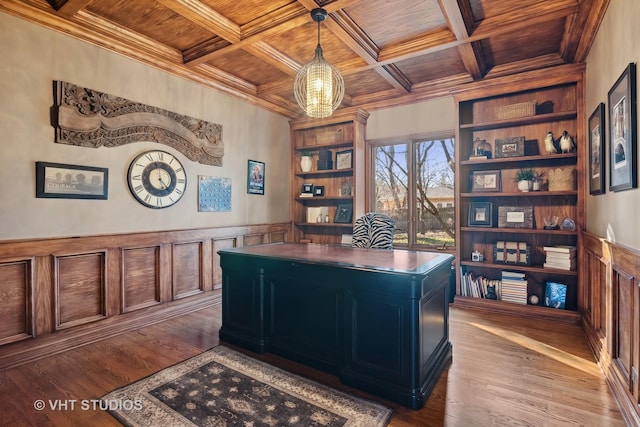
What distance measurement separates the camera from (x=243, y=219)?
A: 452 centimetres

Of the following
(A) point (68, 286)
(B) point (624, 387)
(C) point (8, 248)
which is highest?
(C) point (8, 248)

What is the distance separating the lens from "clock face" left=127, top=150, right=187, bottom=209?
329 cm

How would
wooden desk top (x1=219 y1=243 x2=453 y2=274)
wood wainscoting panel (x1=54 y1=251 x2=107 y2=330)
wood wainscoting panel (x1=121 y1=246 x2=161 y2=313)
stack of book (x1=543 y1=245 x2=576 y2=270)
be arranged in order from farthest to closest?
stack of book (x1=543 y1=245 x2=576 y2=270) → wood wainscoting panel (x1=121 y1=246 x2=161 y2=313) → wood wainscoting panel (x1=54 y1=251 x2=107 y2=330) → wooden desk top (x1=219 y1=243 x2=453 y2=274)

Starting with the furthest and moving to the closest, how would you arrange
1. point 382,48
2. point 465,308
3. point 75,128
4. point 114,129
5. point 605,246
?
point 465,308 < point 382,48 < point 114,129 < point 75,128 < point 605,246

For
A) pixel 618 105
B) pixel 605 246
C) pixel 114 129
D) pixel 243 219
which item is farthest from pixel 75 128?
pixel 605 246

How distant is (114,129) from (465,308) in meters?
4.24

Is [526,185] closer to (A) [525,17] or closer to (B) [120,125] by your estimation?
(A) [525,17]

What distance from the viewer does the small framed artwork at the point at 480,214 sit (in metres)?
3.85

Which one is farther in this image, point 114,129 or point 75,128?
point 114,129

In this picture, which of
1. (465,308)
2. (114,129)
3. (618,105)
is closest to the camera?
(618,105)

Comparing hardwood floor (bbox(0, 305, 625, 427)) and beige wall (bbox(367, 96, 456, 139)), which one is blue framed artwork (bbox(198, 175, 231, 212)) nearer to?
hardwood floor (bbox(0, 305, 625, 427))

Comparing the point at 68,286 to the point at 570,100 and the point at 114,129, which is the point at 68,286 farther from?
the point at 570,100

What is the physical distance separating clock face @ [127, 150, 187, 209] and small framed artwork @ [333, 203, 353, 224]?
225cm

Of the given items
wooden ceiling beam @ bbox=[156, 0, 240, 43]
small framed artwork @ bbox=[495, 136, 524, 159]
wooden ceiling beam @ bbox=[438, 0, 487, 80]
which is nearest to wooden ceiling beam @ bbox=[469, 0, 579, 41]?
wooden ceiling beam @ bbox=[438, 0, 487, 80]
